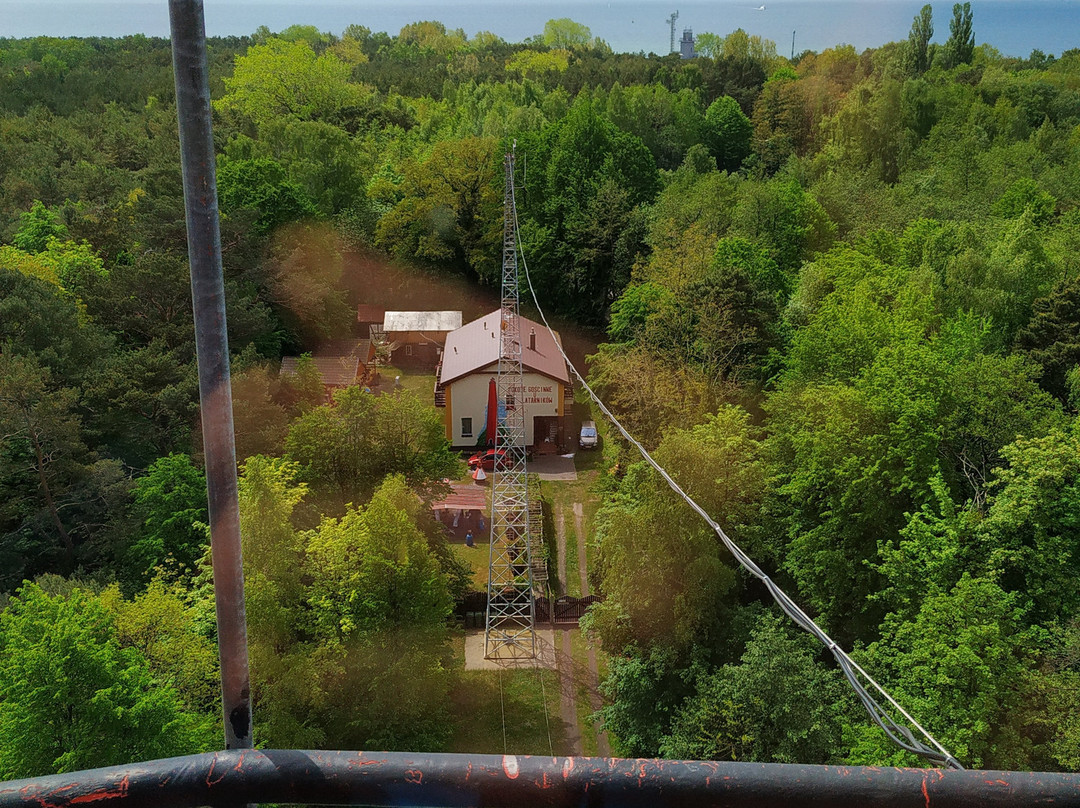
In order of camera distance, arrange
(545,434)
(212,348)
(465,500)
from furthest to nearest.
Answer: (545,434) → (465,500) → (212,348)

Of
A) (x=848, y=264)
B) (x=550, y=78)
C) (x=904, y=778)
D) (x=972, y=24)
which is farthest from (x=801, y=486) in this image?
(x=550, y=78)

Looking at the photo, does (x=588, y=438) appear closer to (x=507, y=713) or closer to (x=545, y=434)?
(x=545, y=434)

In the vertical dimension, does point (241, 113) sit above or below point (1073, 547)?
above

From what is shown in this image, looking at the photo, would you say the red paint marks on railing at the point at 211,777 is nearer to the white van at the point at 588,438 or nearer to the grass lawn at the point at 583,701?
the grass lawn at the point at 583,701

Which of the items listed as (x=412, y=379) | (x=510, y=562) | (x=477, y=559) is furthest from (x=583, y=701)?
(x=412, y=379)

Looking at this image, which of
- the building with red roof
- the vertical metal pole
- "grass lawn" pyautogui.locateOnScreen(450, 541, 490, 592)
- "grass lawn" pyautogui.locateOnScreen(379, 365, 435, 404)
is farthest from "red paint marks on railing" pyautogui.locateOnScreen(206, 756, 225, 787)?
"grass lawn" pyautogui.locateOnScreen(379, 365, 435, 404)

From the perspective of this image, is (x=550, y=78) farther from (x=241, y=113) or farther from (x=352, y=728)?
(x=352, y=728)
